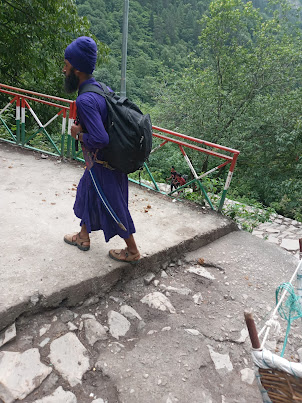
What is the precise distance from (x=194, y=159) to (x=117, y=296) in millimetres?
8924

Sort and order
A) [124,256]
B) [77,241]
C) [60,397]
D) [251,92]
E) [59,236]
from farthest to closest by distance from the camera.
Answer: [251,92] < [59,236] < [77,241] < [124,256] < [60,397]

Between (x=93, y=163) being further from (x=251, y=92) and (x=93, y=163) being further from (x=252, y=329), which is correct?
(x=251, y=92)

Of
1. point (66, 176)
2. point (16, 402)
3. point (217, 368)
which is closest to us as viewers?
point (16, 402)

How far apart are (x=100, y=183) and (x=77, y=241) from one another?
73 centimetres

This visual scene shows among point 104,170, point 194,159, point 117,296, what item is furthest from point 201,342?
point 194,159

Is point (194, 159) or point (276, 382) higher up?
point (276, 382)

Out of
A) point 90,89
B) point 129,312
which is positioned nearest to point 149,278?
point 129,312

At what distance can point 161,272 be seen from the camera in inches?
122

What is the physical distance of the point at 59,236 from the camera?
3.09 metres

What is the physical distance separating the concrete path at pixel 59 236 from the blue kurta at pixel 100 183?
389mm

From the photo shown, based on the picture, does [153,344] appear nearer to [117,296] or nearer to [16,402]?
[117,296]

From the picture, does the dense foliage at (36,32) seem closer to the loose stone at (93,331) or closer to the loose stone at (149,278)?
the loose stone at (149,278)

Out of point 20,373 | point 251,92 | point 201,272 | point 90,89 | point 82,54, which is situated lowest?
point 201,272

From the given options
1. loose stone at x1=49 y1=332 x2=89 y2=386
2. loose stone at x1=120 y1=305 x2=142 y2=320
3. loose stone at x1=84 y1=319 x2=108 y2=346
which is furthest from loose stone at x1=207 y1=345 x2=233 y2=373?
loose stone at x1=49 y1=332 x2=89 y2=386
